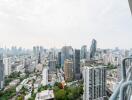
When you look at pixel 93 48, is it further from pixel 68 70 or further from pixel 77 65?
pixel 68 70

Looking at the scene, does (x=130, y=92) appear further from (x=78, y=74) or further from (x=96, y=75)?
(x=78, y=74)

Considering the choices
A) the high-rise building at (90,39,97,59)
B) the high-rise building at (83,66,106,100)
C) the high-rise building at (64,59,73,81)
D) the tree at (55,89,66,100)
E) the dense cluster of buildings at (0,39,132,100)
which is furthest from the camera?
the high-rise building at (90,39,97,59)

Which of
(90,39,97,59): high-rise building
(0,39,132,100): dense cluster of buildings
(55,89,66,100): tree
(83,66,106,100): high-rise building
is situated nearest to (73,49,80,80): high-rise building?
(0,39,132,100): dense cluster of buildings

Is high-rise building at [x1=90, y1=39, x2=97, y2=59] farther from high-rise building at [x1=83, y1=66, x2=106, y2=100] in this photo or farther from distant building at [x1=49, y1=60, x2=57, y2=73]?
high-rise building at [x1=83, y1=66, x2=106, y2=100]

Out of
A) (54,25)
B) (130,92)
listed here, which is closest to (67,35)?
(54,25)

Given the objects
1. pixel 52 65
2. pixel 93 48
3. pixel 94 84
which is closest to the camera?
pixel 94 84

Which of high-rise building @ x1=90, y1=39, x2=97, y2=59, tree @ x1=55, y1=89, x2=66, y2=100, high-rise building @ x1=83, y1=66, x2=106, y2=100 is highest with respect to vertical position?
high-rise building @ x1=90, y1=39, x2=97, y2=59

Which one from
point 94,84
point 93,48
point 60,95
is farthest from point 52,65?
point 94,84

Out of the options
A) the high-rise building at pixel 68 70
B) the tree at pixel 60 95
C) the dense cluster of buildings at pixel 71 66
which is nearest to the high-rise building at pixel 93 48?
the dense cluster of buildings at pixel 71 66

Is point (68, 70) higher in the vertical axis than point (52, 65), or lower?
lower
